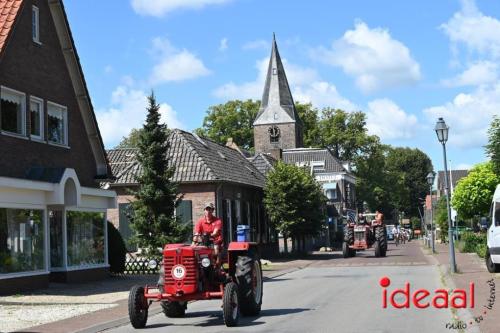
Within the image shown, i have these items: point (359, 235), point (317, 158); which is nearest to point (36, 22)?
point (359, 235)

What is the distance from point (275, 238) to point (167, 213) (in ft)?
61.7

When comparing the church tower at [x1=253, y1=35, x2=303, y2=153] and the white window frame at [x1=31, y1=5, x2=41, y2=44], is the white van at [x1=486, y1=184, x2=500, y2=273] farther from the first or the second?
the church tower at [x1=253, y1=35, x2=303, y2=153]

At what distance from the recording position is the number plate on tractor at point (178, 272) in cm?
1276

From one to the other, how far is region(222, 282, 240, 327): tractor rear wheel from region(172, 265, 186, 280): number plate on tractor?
0.79m

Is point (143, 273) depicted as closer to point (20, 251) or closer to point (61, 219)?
point (61, 219)

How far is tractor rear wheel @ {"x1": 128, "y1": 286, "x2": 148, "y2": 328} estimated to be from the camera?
1271 cm

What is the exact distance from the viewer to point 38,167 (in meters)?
22.2

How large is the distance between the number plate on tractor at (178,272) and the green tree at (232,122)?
71.6 metres

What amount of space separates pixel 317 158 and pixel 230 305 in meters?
67.9

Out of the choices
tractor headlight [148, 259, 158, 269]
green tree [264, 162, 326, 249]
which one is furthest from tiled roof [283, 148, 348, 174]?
tractor headlight [148, 259, 158, 269]

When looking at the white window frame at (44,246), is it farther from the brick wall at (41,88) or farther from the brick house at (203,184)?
the brick house at (203,184)

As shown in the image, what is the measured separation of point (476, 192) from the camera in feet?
142

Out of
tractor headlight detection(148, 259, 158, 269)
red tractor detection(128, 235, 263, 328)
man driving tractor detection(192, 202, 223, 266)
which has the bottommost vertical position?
red tractor detection(128, 235, 263, 328)

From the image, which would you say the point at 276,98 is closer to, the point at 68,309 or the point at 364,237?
the point at 364,237
